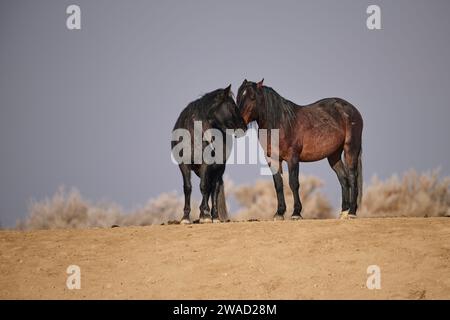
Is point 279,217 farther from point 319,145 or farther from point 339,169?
point 339,169

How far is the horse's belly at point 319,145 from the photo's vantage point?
47.4 ft

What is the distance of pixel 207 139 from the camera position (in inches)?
539

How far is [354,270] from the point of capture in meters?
10.1

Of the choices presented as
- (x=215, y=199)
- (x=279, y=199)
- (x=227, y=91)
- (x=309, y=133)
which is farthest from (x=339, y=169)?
(x=227, y=91)

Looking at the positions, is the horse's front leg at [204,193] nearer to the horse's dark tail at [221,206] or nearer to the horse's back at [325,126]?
the horse's dark tail at [221,206]

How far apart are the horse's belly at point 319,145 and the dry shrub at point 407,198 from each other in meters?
7.35

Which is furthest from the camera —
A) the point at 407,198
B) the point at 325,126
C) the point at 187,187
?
the point at 407,198

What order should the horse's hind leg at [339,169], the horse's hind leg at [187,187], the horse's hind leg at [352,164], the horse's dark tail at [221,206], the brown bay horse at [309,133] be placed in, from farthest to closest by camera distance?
the horse's hind leg at [339,169] < the horse's hind leg at [352,164] < the horse's dark tail at [221,206] < the brown bay horse at [309,133] < the horse's hind leg at [187,187]

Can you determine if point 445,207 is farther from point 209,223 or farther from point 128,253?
point 128,253

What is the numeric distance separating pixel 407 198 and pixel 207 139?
443 inches

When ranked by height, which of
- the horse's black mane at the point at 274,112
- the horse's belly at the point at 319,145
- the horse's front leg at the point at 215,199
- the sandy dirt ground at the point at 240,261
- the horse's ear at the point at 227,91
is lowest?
the sandy dirt ground at the point at 240,261

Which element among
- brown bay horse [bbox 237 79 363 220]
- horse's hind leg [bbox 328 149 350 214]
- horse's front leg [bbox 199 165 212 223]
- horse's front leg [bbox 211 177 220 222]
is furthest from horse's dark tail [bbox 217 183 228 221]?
horse's hind leg [bbox 328 149 350 214]

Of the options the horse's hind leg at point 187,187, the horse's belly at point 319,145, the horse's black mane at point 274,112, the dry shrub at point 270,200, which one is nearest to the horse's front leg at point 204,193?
the horse's hind leg at point 187,187
